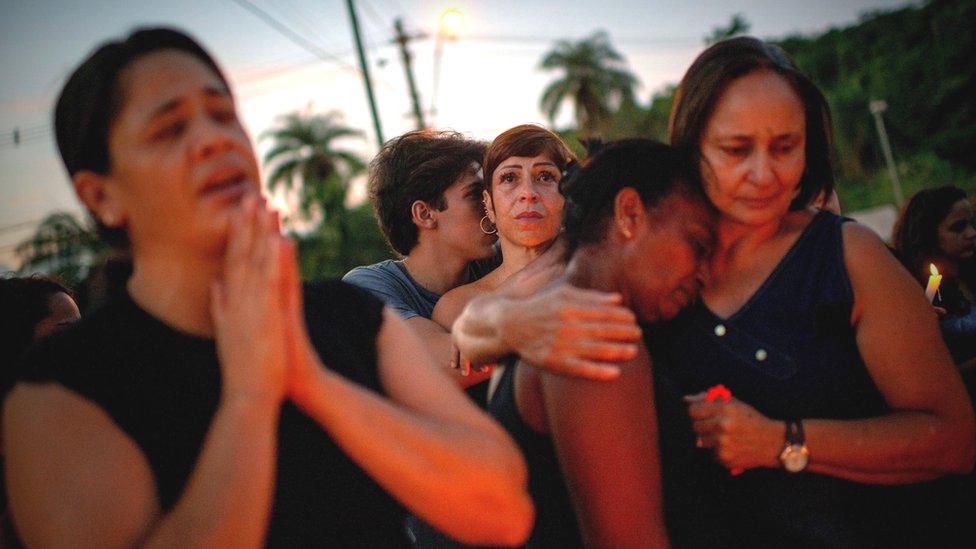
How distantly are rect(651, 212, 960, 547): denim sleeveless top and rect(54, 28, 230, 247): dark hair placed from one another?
1.72 meters

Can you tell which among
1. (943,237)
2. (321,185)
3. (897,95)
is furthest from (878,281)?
(897,95)

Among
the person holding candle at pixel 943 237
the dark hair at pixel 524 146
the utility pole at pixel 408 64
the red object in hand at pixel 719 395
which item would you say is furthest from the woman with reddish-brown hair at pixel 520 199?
the utility pole at pixel 408 64

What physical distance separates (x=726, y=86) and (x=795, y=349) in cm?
88

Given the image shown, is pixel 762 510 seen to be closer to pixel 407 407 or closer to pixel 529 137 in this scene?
pixel 407 407

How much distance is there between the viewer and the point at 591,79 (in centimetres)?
3662

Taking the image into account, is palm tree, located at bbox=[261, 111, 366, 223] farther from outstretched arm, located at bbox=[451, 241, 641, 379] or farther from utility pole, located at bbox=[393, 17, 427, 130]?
outstretched arm, located at bbox=[451, 241, 641, 379]

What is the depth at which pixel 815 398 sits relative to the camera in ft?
6.63

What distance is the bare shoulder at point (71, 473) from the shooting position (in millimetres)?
1182

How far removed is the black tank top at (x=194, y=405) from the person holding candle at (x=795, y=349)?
1015 mm

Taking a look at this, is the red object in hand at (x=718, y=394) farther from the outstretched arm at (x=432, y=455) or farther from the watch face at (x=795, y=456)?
the outstretched arm at (x=432, y=455)

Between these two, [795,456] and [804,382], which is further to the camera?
[804,382]

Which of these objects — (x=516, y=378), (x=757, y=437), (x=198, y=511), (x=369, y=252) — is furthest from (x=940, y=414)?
(x=369, y=252)

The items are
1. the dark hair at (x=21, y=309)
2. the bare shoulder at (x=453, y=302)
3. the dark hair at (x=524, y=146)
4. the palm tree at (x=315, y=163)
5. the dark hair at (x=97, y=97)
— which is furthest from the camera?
the palm tree at (x=315, y=163)

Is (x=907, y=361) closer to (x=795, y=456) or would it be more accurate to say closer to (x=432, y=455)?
(x=795, y=456)
